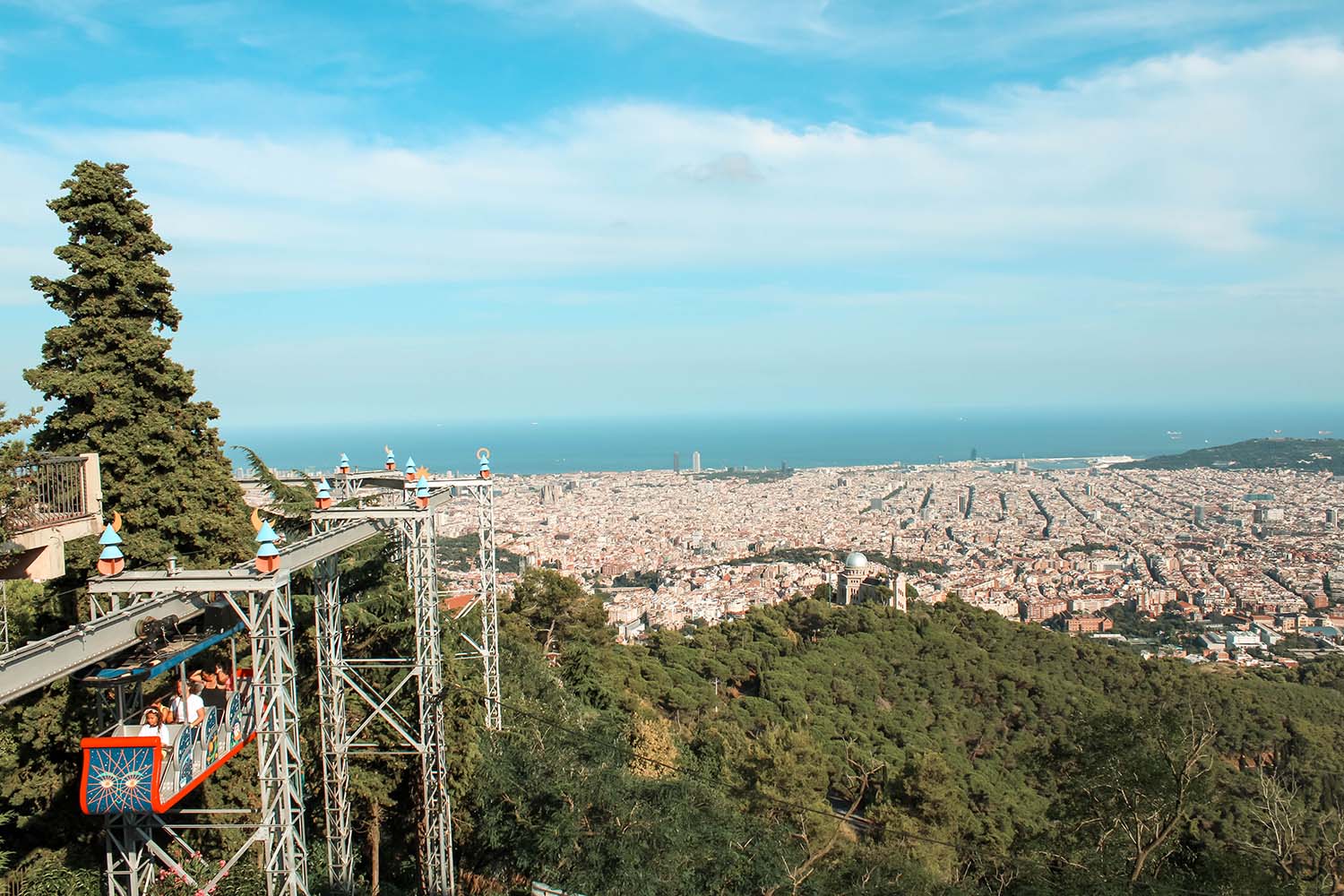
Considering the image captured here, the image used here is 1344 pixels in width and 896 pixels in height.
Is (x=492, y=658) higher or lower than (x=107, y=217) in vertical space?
lower

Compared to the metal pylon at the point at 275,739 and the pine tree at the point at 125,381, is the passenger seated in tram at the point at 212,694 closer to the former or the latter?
the metal pylon at the point at 275,739

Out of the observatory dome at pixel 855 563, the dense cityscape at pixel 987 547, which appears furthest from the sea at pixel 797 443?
the observatory dome at pixel 855 563

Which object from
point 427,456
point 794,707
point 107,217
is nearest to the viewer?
point 107,217

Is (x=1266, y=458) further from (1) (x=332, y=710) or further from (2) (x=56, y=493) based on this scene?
(2) (x=56, y=493)

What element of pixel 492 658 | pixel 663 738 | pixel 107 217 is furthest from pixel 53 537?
pixel 663 738

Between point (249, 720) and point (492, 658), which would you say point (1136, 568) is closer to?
point (492, 658)

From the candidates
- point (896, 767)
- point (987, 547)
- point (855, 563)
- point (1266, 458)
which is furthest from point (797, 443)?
point (896, 767)
